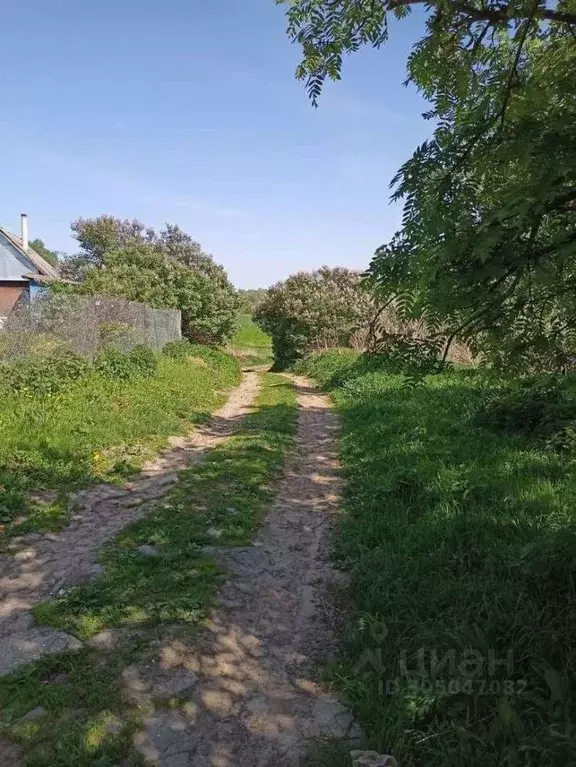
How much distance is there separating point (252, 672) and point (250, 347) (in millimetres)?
34986

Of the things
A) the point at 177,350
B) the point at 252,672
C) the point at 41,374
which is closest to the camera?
the point at 252,672

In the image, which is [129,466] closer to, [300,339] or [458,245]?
[458,245]

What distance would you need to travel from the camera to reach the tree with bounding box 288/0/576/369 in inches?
83.1

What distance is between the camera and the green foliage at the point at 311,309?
2302cm

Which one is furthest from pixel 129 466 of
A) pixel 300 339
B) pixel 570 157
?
pixel 300 339

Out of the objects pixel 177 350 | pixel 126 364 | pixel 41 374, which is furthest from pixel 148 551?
pixel 177 350

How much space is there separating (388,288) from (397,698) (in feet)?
6.94

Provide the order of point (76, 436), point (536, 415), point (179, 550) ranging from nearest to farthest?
point (179, 550) → point (536, 415) → point (76, 436)

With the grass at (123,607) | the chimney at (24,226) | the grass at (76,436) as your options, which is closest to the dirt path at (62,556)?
the grass at (123,607)

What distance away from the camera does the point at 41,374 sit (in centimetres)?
964

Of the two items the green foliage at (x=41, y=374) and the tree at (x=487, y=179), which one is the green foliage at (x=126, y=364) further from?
the tree at (x=487, y=179)

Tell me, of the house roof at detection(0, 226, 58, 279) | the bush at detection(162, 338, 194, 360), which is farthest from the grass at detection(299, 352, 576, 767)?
the house roof at detection(0, 226, 58, 279)

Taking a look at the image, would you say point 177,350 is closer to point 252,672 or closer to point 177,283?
point 177,283

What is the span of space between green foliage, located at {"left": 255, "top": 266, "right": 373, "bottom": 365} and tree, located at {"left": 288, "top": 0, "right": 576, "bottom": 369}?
18.6 metres
